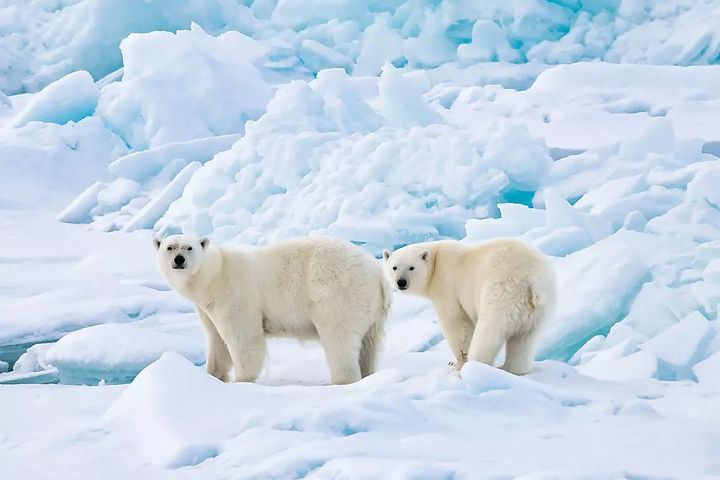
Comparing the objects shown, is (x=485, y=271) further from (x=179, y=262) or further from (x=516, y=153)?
(x=516, y=153)

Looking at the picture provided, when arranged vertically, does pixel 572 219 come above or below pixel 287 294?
below

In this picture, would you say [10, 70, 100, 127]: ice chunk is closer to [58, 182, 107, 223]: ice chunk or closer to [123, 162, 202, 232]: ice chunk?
[58, 182, 107, 223]: ice chunk

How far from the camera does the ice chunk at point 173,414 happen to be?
271 centimetres

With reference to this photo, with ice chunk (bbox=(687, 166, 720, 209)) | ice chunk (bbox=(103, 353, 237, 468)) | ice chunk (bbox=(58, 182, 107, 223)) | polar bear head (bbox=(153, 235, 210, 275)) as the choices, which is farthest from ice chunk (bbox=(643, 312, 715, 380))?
ice chunk (bbox=(58, 182, 107, 223))

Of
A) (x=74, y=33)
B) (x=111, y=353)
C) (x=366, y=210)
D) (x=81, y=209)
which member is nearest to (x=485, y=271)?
(x=111, y=353)

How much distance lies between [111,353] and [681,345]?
14.3 feet

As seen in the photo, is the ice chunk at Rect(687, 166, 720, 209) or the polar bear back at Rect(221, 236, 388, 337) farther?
the ice chunk at Rect(687, 166, 720, 209)

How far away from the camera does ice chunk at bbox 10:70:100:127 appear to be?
15.8 m

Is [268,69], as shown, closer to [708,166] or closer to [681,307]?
[708,166]

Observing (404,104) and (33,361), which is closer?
(33,361)

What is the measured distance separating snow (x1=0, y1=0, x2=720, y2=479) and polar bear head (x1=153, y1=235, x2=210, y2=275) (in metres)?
0.74

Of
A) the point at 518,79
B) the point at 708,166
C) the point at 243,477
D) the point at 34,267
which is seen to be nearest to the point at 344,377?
the point at 243,477

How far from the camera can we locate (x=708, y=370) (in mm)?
5418

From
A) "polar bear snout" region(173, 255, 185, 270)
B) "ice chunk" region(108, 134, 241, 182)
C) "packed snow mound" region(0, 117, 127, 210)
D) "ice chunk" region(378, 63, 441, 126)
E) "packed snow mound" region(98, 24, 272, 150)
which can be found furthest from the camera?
"packed snow mound" region(0, 117, 127, 210)
